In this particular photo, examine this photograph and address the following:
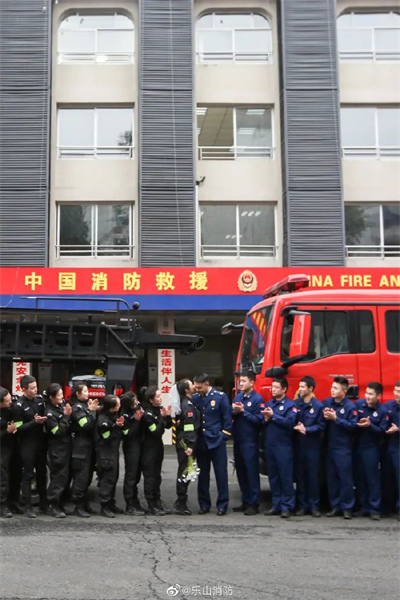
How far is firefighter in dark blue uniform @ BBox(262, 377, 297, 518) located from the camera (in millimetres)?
8945

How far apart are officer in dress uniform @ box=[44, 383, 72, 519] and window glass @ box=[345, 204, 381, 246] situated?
13337 mm

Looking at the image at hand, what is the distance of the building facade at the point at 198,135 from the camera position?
20094 mm

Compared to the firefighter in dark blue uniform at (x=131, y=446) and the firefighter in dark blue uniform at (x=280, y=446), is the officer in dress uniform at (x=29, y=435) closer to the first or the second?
the firefighter in dark blue uniform at (x=131, y=446)

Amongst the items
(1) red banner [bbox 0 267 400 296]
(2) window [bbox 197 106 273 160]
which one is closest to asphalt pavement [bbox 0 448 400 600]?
(1) red banner [bbox 0 267 400 296]

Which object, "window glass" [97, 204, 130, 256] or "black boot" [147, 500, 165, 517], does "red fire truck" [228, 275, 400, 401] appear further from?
"window glass" [97, 204, 130, 256]

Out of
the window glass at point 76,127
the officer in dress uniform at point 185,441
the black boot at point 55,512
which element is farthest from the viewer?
the window glass at point 76,127

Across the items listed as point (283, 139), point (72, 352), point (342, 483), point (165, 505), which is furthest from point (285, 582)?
point (283, 139)

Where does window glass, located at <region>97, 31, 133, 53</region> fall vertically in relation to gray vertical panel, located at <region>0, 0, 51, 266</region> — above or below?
above

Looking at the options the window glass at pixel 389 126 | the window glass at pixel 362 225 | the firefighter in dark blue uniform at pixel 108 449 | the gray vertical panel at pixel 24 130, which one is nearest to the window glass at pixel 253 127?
the window glass at pixel 362 225

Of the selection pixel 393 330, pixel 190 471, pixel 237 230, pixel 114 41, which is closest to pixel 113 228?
pixel 237 230

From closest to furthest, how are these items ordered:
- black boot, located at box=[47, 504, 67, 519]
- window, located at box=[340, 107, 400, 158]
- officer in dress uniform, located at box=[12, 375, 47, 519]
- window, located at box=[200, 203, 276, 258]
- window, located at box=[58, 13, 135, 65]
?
black boot, located at box=[47, 504, 67, 519], officer in dress uniform, located at box=[12, 375, 47, 519], window, located at box=[200, 203, 276, 258], window, located at box=[340, 107, 400, 158], window, located at box=[58, 13, 135, 65]

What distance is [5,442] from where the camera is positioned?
887 cm

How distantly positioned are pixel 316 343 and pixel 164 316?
10553 millimetres

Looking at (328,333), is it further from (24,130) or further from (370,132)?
(24,130)
